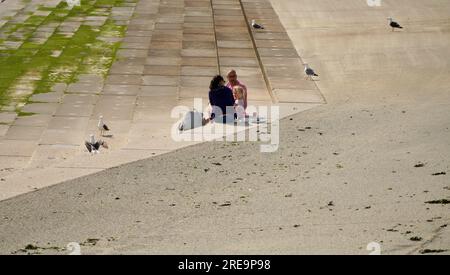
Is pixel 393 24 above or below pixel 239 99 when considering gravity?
below

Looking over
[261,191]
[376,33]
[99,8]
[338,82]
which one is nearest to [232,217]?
[261,191]

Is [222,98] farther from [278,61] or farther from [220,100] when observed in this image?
[278,61]

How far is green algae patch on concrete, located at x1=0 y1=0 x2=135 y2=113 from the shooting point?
18.9 m

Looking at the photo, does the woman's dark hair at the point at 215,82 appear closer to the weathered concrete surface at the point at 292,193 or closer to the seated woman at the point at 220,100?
the seated woman at the point at 220,100

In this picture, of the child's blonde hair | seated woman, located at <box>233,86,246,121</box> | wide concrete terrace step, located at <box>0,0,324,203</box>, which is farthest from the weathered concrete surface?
the child's blonde hair

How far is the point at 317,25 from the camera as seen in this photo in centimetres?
2409

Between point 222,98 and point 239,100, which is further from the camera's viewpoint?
point 239,100

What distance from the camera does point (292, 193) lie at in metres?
11.7

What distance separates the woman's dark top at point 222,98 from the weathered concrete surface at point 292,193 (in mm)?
1391

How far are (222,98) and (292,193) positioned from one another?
4778 millimetres

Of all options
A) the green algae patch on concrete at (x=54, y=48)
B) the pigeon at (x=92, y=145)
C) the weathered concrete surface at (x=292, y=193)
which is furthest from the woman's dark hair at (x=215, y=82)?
the green algae patch on concrete at (x=54, y=48)

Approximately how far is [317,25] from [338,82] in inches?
234

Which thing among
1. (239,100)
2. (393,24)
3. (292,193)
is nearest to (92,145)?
(239,100)
